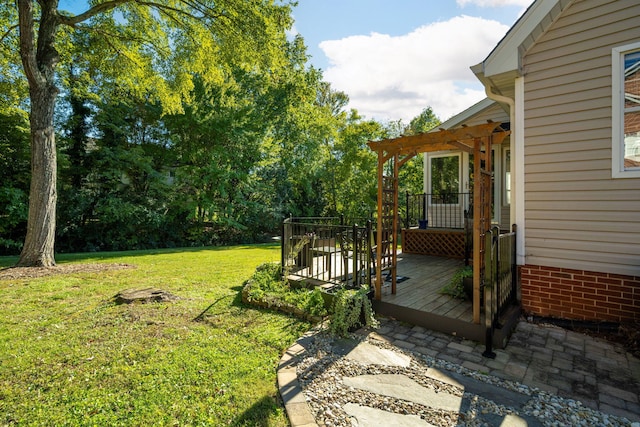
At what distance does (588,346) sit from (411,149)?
3212mm

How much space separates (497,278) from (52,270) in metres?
9.02

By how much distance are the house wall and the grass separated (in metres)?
3.50

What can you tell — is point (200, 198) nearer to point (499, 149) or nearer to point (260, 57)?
point (260, 57)

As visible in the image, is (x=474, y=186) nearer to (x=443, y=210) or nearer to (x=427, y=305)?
(x=427, y=305)

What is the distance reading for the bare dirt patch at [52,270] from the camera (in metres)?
6.51

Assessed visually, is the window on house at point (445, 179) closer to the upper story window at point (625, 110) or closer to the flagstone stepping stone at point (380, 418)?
the upper story window at point (625, 110)

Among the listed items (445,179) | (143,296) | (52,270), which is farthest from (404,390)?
(52,270)

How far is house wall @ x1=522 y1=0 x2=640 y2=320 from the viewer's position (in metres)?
3.70

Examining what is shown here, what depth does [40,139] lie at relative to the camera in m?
7.36

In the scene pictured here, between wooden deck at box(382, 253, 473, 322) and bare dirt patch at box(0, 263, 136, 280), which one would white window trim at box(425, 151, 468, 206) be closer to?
wooden deck at box(382, 253, 473, 322)

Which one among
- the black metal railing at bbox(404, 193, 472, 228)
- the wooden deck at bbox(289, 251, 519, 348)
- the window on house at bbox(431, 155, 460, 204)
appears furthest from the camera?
the window on house at bbox(431, 155, 460, 204)

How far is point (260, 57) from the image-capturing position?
10.2m

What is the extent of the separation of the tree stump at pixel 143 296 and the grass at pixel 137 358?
168mm

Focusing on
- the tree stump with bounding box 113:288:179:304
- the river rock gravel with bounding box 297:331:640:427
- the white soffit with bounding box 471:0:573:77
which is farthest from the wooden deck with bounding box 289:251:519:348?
the white soffit with bounding box 471:0:573:77
